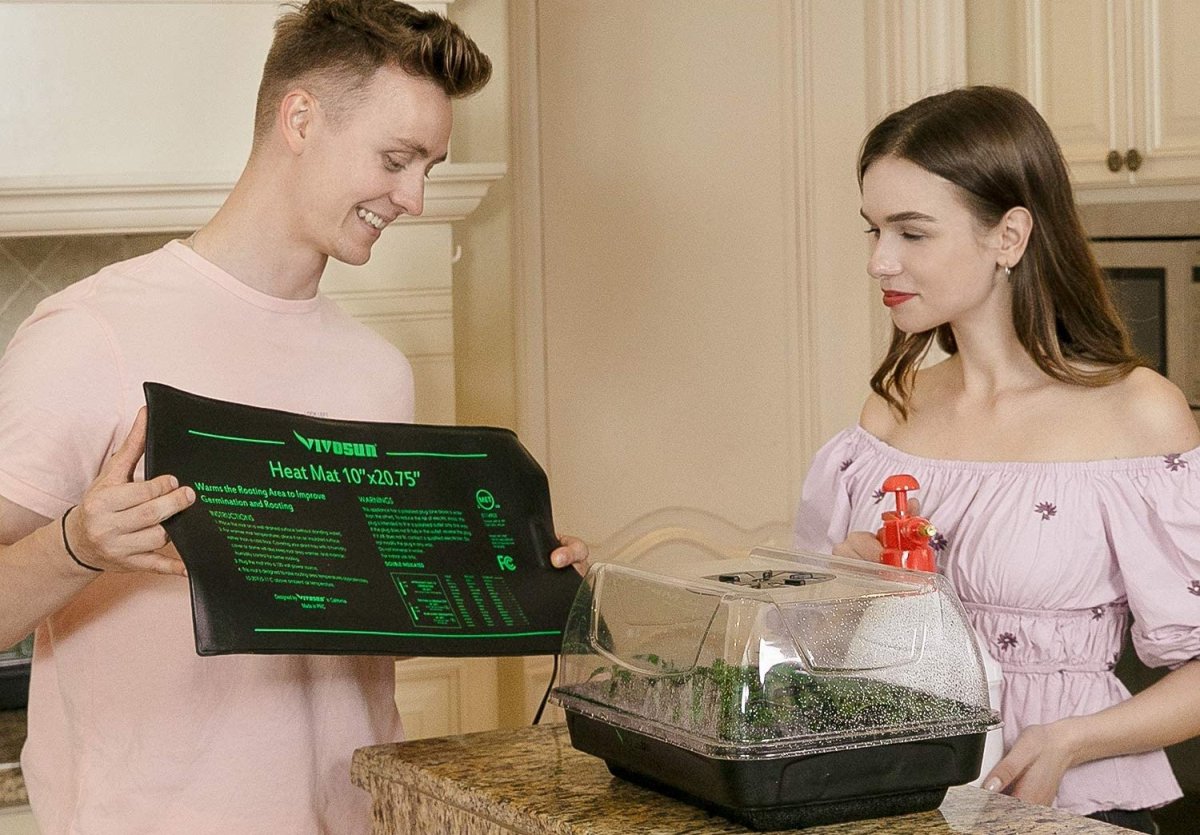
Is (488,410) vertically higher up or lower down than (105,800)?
higher up

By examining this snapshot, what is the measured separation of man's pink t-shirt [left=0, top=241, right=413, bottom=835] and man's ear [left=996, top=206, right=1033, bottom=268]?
802 millimetres

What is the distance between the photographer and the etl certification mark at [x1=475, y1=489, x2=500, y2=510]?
1.44m

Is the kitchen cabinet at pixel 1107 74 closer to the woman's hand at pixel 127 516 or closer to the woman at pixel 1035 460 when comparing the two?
the woman at pixel 1035 460

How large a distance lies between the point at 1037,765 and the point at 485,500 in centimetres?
62

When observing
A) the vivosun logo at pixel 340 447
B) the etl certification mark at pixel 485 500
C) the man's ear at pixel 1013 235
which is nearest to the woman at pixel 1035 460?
the man's ear at pixel 1013 235

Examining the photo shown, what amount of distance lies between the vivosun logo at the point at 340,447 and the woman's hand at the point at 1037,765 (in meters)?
0.70

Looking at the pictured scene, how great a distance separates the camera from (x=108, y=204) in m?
2.42

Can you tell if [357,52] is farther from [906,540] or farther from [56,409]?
[906,540]

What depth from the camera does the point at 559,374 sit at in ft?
11.2

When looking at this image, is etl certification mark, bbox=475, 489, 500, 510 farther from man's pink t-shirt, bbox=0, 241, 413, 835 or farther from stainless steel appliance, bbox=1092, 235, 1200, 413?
stainless steel appliance, bbox=1092, 235, 1200, 413

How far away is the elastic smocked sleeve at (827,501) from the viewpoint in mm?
1814

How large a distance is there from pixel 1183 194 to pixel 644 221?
1.13 metres

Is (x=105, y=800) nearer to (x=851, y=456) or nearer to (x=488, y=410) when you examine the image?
(x=851, y=456)

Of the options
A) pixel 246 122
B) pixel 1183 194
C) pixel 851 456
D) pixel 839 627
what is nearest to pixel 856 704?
pixel 839 627
